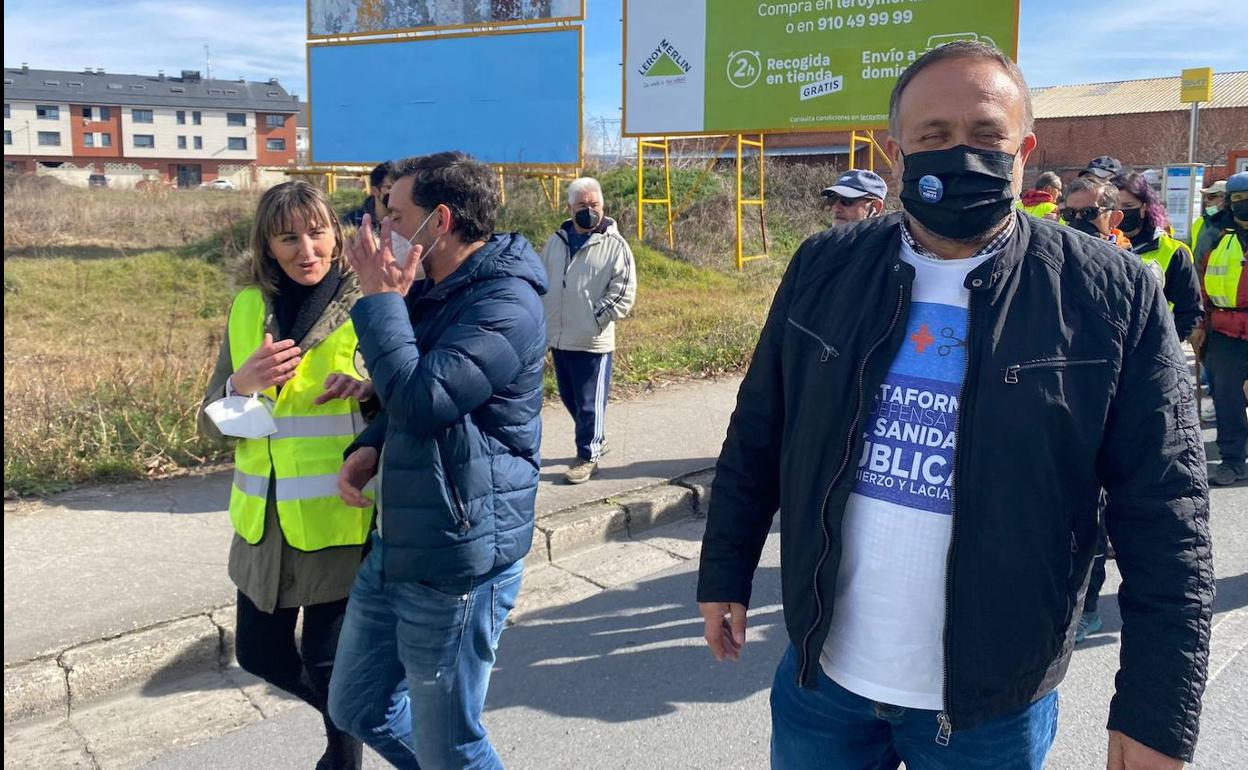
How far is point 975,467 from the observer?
1.68 metres

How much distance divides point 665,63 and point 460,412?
15049mm

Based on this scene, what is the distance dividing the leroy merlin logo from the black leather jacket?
15219mm

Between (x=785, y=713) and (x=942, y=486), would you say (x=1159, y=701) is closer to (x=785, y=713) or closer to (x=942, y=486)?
(x=942, y=486)

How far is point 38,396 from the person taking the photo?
6727 mm

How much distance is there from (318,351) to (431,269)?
1.59ft

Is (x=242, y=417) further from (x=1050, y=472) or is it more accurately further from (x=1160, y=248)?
(x=1160, y=248)

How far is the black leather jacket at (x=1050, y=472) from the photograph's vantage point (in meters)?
1.66

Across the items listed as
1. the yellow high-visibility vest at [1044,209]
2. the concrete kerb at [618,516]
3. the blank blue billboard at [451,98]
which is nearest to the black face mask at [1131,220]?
the yellow high-visibility vest at [1044,209]

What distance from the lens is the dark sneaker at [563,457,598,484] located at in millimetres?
6430

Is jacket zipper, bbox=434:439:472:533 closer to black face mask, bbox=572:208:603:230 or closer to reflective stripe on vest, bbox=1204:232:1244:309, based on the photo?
black face mask, bbox=572:208:603:230

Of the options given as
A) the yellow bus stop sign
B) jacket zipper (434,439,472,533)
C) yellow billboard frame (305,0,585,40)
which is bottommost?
jacket zipper (434,439,472,533)

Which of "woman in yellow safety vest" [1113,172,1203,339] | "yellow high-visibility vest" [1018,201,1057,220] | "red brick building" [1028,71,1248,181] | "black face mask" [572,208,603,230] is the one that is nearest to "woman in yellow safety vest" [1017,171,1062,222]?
"yellow high-visibility vest" [1018,201,1057,220]

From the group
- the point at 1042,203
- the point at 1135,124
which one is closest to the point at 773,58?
the point at 1042,203

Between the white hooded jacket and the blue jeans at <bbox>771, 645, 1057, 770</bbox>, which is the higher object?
the white hooded jacket
